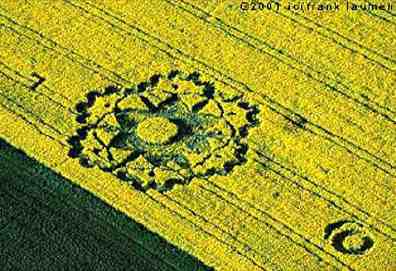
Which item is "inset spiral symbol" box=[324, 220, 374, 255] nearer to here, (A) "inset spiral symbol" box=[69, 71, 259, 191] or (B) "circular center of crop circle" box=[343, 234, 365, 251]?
(B) "circular center of crop circle" box=[343, 234, 365, 251]

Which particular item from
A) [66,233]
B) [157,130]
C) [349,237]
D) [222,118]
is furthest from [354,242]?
[66,233]

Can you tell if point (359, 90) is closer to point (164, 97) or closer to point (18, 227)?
point (164, 97)

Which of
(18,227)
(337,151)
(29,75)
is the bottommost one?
(18,227)

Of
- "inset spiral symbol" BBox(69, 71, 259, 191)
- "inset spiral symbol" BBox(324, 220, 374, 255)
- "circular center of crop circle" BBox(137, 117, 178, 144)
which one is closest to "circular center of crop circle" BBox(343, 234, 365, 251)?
"inset spiral symbol" BBox(324, 220, 374, 255)

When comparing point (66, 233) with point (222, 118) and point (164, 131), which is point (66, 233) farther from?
point (222, 118)

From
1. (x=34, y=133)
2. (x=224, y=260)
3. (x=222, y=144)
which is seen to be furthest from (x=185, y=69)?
(x=224, y=260)

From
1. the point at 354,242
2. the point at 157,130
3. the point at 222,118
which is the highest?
the point at 222,118
